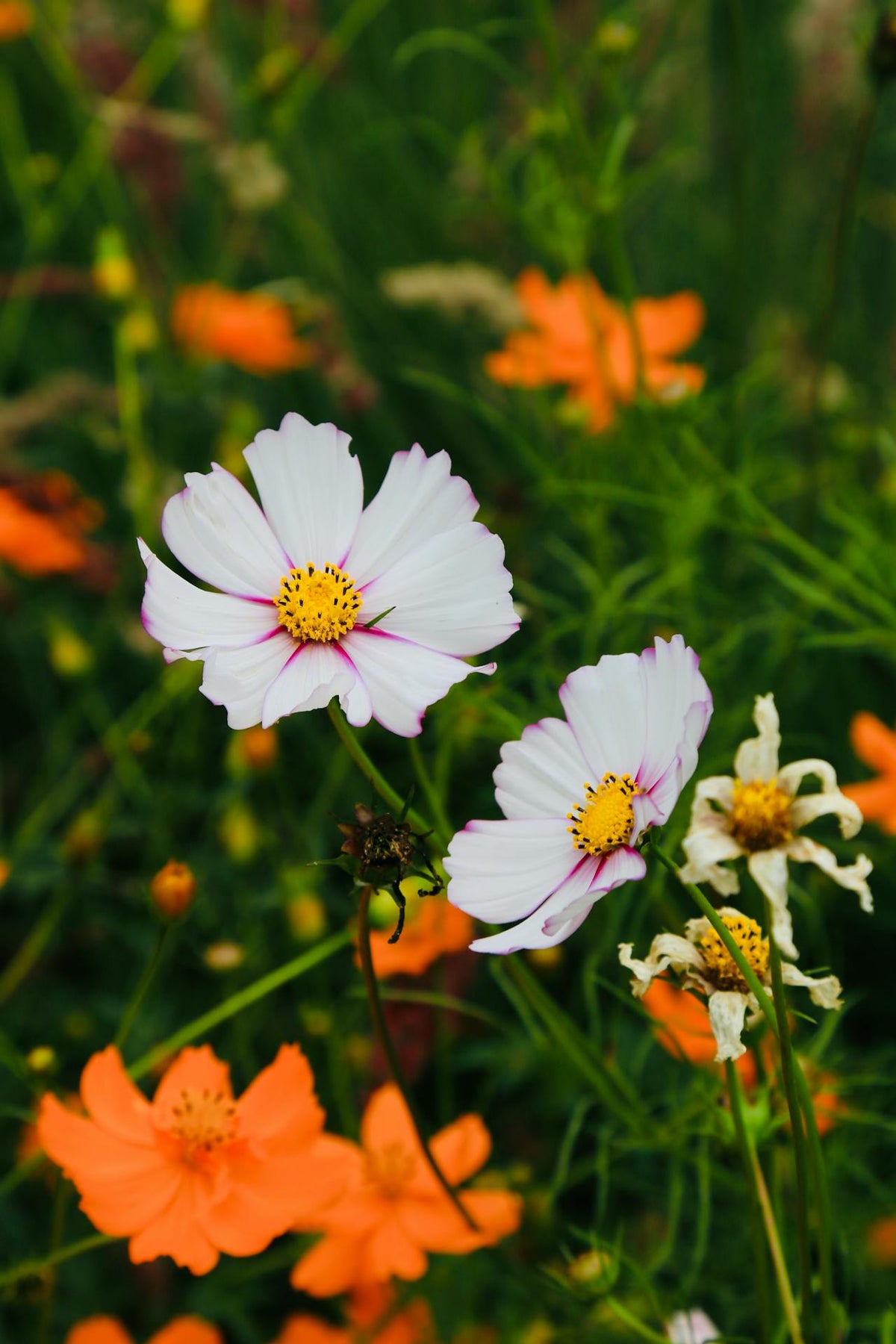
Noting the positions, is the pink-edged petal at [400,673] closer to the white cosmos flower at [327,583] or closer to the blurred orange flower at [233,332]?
the white cosmos flower at [327,583]

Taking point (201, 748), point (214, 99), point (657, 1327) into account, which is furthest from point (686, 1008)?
point (214, 99)

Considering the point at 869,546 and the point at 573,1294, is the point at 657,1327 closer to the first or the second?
the point at 573,1294

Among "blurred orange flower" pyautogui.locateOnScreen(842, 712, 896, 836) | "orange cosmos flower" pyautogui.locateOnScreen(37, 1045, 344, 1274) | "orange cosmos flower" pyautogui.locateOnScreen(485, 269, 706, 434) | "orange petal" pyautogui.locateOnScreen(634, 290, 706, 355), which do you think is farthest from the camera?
"orange petal" pyautogui.locateOnScreen(634, 290, 706, 355)

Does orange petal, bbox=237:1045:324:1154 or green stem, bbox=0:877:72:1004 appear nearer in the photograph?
orange petal, bbox=237:1045:324:1154

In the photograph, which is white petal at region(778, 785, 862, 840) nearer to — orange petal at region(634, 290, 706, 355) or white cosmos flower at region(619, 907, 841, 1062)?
white cosmos flower at region(619, 907, 841, 1062)

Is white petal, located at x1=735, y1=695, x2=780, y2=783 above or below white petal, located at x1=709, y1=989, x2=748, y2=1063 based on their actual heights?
above

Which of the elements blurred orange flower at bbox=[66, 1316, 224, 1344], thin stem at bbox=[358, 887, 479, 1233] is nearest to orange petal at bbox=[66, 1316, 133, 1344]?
blurred orange flower at bbox=[66, 1316, 224, 1344]

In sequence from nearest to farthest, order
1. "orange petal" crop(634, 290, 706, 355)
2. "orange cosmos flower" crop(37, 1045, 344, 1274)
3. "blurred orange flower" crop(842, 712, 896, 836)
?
"orange cosmos flower" crop(37, 1045, 344, 1274), "blurred orange flower" crop(842, 712, 896, 836), "orange petal" crop(634, 290, 706, 355)

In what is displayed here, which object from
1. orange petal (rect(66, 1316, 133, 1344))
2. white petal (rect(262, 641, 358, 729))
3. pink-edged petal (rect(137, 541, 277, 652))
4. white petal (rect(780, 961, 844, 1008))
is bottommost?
orange petal (rect(66, 1316, 133, 1344))
